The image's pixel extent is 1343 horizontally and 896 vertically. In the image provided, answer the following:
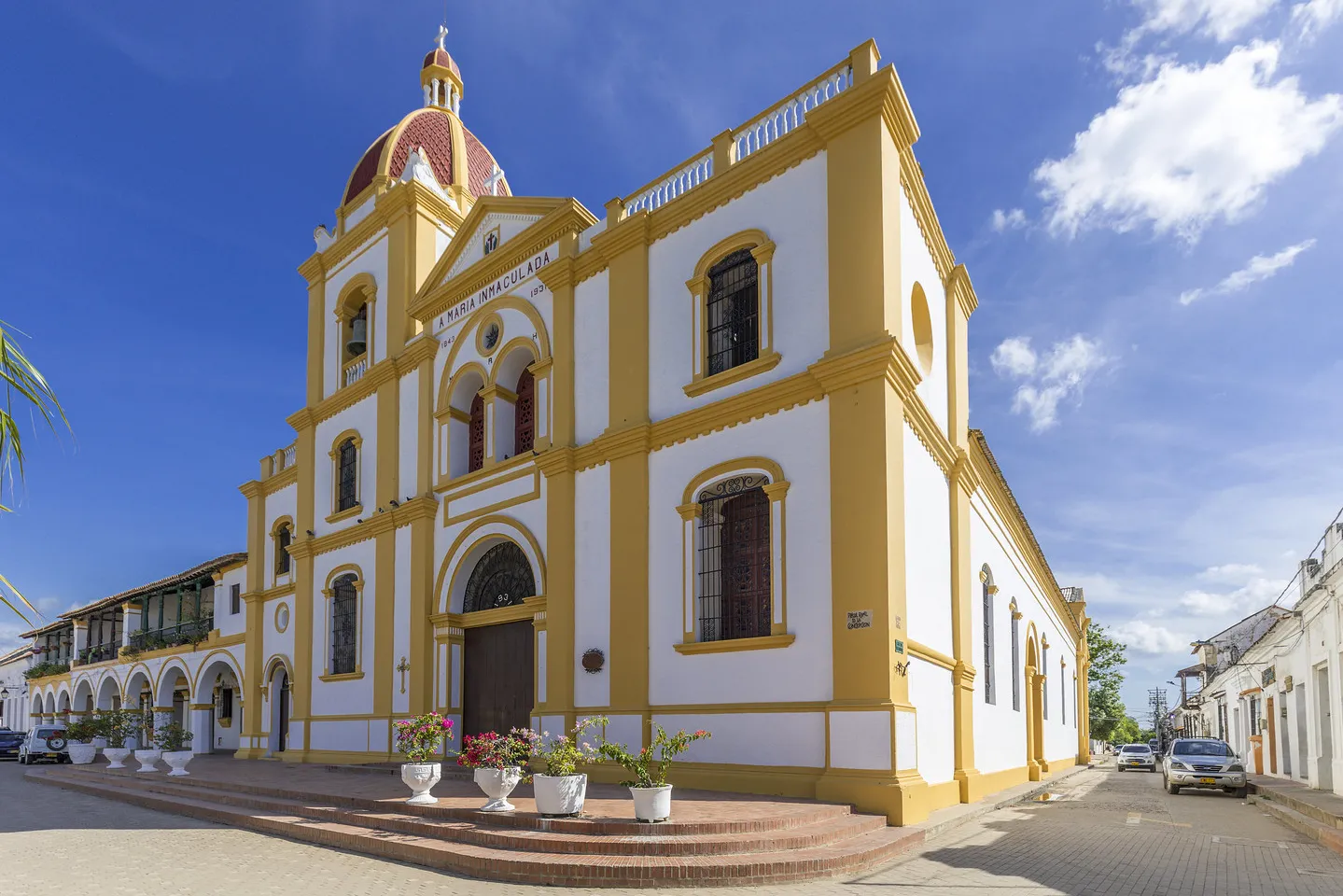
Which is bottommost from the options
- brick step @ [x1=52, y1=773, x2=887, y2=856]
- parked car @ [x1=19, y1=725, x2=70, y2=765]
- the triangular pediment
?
parked car @ [x1=19, y1=725, x2=70, y2=765]

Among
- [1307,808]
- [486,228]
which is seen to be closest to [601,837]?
[1307,808]

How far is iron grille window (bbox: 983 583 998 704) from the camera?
60.0ft

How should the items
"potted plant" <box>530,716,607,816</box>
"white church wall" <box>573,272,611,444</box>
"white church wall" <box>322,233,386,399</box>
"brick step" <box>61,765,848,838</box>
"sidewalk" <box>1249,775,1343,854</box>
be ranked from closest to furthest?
"brick step" <box>61,765,848,838</box>
"potted plant" <box>530,716,607,816</box>
"sidewalk" <box>1249,775,1343,854</box>
"white church wall" <box>573,272,611,444</box>
"white church wall" <box>322,233,386,399</box>

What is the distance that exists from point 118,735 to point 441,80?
60.5 ft

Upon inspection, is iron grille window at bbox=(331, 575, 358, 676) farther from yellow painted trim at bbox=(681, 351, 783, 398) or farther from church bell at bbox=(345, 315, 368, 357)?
yellow painted trim at bbox=(681, 351, 783, 398)

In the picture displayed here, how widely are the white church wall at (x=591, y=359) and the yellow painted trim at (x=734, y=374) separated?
193cm

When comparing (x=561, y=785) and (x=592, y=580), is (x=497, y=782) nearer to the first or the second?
(x=561, y=785)

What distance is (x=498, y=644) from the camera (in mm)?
18188

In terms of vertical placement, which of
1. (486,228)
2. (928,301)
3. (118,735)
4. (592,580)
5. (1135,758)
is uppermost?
(486,228)

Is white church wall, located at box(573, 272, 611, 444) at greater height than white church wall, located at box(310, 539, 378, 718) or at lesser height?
greater

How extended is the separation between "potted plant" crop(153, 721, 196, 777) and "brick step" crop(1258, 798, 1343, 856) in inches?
734

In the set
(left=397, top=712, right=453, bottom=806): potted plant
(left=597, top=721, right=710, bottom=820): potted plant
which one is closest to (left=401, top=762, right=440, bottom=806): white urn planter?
(left=397, top=712, right=453, bottom=806): potted plant

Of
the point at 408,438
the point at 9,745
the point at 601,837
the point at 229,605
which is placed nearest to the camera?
the point at 601,837

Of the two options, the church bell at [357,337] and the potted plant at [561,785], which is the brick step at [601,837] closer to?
the potted plant at [561,785]
